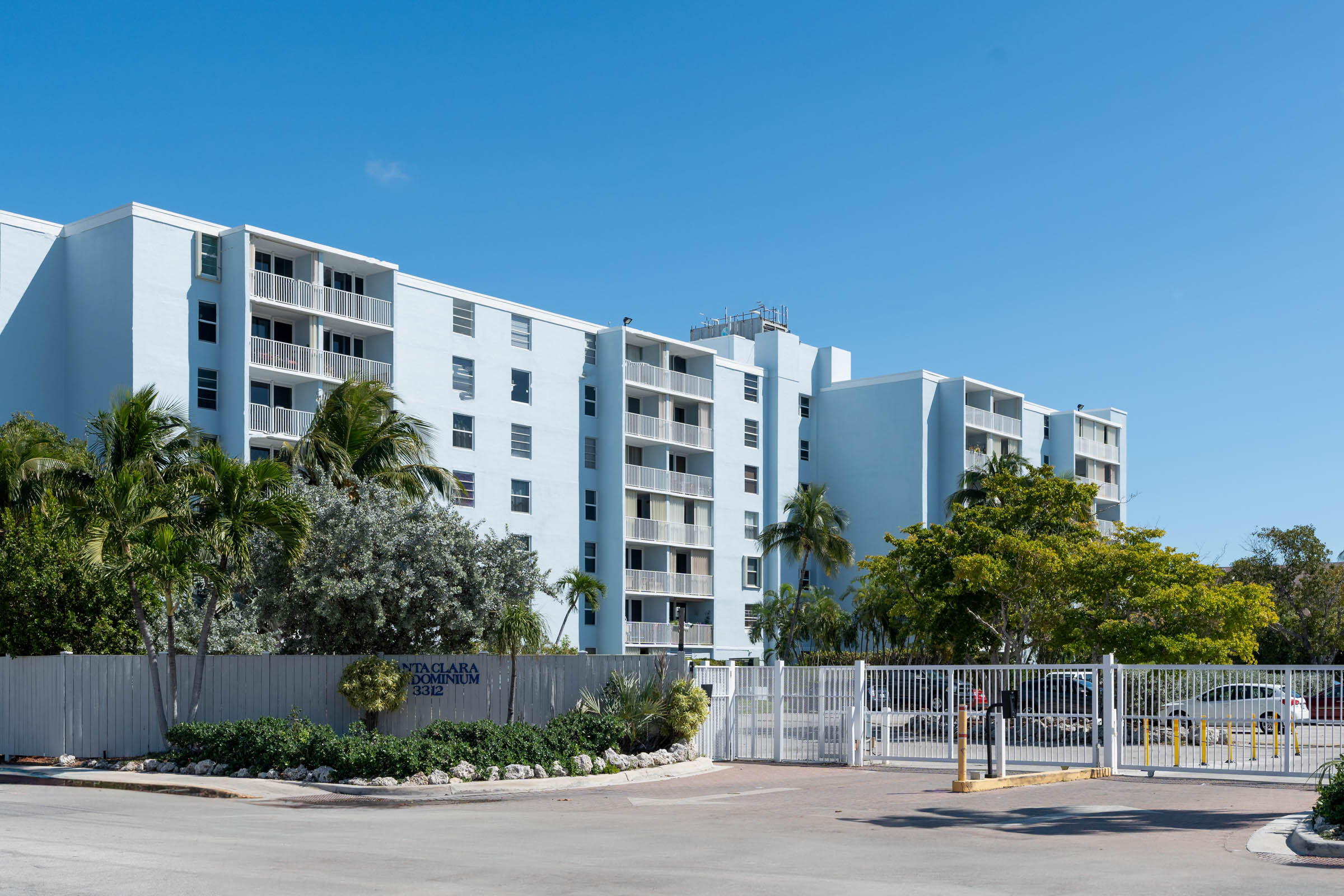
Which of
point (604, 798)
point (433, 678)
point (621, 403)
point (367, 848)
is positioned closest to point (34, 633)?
point (433, 678)

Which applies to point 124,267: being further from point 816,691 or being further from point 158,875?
point 158,875

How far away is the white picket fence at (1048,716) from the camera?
2177cm

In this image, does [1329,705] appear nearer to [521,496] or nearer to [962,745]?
[962,745]

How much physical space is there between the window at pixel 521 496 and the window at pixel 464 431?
9.22 feet

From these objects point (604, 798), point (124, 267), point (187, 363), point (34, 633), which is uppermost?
point (124, 267)

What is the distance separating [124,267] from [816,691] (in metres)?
29.6

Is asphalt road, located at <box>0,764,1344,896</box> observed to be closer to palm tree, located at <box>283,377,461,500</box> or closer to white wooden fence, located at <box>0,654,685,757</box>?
white wooden fence, located at <box>0,654,685,757</box>

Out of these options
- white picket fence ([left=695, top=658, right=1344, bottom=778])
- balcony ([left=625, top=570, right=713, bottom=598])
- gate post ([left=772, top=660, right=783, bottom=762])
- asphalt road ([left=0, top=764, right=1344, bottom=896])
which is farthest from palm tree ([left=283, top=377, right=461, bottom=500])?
balcony ([left=625, top=570, right=713, bottom=598])

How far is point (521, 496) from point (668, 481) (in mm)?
8686

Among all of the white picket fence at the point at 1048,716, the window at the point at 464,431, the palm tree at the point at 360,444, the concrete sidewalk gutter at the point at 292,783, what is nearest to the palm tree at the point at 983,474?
the window at the point at 464,431

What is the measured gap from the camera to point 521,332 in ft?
190

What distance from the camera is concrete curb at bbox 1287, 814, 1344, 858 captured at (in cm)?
1248

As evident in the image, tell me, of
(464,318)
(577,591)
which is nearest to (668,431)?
(577,591)

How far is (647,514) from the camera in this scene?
204ft
